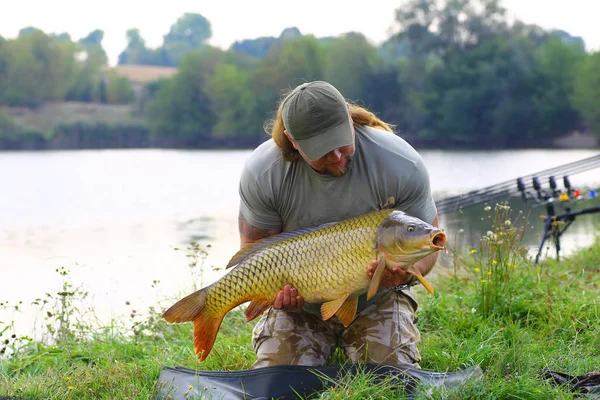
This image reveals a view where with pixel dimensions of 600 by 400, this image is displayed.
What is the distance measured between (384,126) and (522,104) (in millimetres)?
27997

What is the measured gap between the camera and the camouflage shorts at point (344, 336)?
228cm

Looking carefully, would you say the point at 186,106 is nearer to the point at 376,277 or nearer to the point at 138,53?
the point at 376,277

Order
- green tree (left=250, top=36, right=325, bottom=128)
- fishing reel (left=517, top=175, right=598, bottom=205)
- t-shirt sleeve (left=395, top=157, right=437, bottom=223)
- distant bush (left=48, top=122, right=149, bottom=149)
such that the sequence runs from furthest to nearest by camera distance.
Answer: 1. green tree (left=250, top=36, right=325, bottom=128)
2. distant bush (left=48, top=122, right=149, bottom=149)
3. fishing reel (left=517, top=175, right=598, bottom=205)
4. t-shirt sleeve (left=395, top=157, right=437, bottom=223)

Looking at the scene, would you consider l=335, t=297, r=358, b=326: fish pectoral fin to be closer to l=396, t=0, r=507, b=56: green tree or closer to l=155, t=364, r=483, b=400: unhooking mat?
l=155, t=364, r=483, b=400: unhooking mat

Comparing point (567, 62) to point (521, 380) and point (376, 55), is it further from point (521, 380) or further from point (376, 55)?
point (521, 380)

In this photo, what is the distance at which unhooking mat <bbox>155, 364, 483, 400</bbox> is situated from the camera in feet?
6.83

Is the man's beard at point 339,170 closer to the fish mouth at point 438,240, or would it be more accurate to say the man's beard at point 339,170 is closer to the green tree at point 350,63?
the fish mouth at point 438,240

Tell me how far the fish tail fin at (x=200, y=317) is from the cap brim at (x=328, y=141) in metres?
0.51

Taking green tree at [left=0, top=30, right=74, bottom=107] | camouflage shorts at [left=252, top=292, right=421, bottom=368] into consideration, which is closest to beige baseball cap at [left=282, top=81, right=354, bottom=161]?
camouflage shorts at [left=252, top=292, right=421, bottom=368]

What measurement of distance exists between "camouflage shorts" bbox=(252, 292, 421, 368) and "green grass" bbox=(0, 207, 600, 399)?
0.18 m

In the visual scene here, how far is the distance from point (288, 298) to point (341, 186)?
37 cm

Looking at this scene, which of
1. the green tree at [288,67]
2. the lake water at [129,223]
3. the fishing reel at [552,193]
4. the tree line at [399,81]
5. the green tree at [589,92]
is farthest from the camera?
the green tree at [288,67]

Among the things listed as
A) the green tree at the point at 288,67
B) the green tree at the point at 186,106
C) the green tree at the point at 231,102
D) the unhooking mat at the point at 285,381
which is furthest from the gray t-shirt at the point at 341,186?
the green tree at the point at 288,67

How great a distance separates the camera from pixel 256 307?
2.20m
